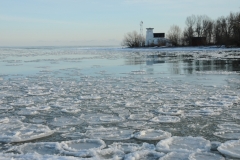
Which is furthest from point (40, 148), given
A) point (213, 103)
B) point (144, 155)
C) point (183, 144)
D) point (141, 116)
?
point (213, 103)

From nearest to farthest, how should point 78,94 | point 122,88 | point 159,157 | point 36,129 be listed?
1. point 159,157
2. point 36,129
3. point 78,94
4. point 122,88

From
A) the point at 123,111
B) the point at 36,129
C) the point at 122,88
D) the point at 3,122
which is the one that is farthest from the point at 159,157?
the point at 122,88

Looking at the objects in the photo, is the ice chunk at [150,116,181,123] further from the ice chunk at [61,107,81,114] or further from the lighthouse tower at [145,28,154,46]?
the lighthouse tower at [145,28,154,46]

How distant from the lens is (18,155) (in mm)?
3734

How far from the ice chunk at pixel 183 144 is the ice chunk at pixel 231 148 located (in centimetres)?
17

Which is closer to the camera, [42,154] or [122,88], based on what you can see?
[42,154]

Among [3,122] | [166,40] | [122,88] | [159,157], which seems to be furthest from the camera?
[166,40]

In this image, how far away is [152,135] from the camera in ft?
15.0

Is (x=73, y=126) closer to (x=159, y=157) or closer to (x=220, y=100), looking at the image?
(x=159, y=157)

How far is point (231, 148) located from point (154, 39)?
75.4 metres

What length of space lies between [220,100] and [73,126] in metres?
3.69

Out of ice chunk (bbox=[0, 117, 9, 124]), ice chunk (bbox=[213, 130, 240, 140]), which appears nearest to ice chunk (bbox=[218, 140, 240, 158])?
ice chunk (bbox=[213, 130, 240, 140])

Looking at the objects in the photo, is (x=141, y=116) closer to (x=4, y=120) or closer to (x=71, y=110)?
(x=71, y=110)

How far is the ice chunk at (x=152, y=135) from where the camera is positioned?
4457 millimetres
